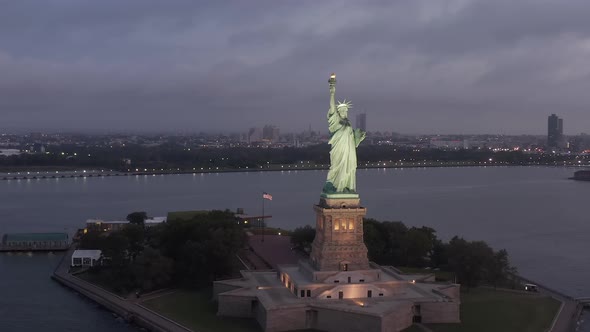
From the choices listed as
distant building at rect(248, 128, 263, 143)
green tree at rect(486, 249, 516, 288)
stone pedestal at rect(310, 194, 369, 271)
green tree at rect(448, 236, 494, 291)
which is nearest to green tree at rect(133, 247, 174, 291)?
stone pedestal at rect(310, 194, 369, 271)

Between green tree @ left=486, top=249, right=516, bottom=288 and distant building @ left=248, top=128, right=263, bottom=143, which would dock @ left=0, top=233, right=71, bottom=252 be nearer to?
green tree @ left=486, top=249, right=516, bottom=288

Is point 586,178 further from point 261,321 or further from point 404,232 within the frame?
point 261,321

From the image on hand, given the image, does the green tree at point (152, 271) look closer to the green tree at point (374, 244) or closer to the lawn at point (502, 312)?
the green tree at point (374, 244)

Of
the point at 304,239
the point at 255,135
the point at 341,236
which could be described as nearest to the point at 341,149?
the point at 341,236

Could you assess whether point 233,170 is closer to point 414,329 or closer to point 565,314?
point 565,314

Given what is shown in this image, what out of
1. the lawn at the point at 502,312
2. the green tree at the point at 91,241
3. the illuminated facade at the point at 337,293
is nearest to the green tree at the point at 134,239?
the green tree at the point at 91,241
